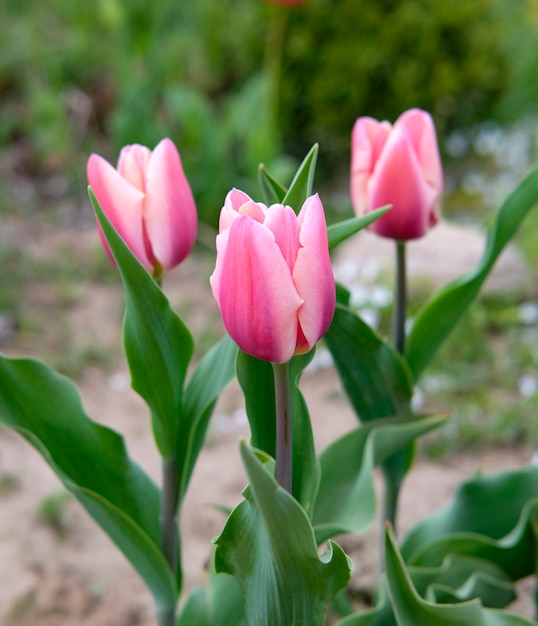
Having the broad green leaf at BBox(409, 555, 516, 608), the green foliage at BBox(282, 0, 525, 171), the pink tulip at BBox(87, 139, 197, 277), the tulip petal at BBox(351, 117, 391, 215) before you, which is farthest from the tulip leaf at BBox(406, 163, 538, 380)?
the green foliage at BBox(282, 0, 525, 171)

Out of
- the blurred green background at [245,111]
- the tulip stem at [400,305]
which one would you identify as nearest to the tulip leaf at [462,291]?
the tulip stem at [400,305]

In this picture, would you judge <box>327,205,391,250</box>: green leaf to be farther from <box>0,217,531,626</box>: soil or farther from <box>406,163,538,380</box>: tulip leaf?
<box>0,217,531,626</box>: soil

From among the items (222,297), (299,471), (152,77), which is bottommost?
(299,471)

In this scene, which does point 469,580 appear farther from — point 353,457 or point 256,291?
point 256,291

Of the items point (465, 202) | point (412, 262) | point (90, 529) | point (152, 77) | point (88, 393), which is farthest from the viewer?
point (465, 202)

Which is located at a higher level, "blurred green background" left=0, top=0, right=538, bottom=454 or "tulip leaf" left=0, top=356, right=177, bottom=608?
"blurred green background" left=0, top=0, right=538, bottom=454

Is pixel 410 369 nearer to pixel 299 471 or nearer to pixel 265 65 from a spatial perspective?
pixel 299 471

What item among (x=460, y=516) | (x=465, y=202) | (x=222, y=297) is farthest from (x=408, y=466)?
(x=465, y=202)
